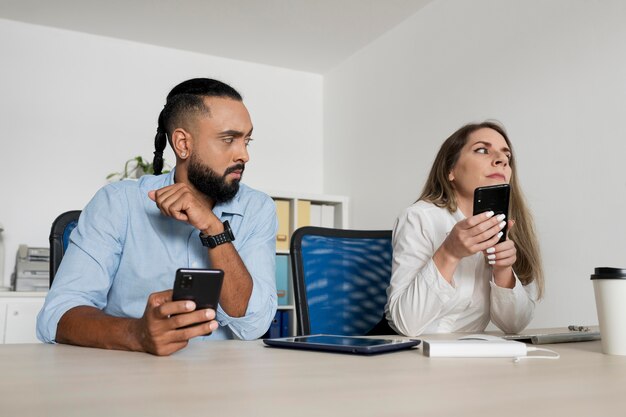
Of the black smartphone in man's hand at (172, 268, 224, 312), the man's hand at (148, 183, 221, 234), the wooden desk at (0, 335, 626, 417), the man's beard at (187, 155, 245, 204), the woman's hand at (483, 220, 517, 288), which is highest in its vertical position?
the man's beard at (187, 155, 245, 204)

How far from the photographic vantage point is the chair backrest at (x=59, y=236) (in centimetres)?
158

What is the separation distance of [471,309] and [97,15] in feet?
9.76

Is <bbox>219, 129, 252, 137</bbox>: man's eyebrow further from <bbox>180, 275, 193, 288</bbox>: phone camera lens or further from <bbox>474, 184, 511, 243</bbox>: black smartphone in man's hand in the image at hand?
<bbox>180, 275, 193, 288</bbox>: phone camera lens

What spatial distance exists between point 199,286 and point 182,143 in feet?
2.94

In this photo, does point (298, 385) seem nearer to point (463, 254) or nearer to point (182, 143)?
point (463, 254)

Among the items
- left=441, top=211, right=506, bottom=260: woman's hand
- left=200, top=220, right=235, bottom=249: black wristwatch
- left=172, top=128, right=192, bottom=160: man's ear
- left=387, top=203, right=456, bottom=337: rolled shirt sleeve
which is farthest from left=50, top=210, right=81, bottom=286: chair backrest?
left=441, top=211, right=506, bottom=260: woman's hand

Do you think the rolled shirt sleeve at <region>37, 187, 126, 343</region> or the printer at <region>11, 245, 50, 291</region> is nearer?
the rolled shirt sleeve at <region>37, 187, 126, 343</region>

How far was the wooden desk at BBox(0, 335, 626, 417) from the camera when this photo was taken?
1.79ft

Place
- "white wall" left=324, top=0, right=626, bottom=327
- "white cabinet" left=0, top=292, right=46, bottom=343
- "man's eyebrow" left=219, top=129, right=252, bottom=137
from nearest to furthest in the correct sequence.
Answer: "man's eyebrow" left=219, top=129, right=252, bottom=137 < "white wall" left=324, top=0, right=626, bottom=327 < "white cabinet" left=0, top=292, right=46, bottom=343

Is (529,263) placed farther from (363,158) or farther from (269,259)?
(363,158)

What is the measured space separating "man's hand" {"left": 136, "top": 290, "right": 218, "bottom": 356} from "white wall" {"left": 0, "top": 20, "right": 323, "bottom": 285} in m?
3.01

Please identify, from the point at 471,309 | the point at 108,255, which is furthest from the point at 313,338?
the point at 471,309

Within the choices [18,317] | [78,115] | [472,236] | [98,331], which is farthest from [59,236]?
[78,115]

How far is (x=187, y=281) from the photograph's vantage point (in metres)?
0.91
